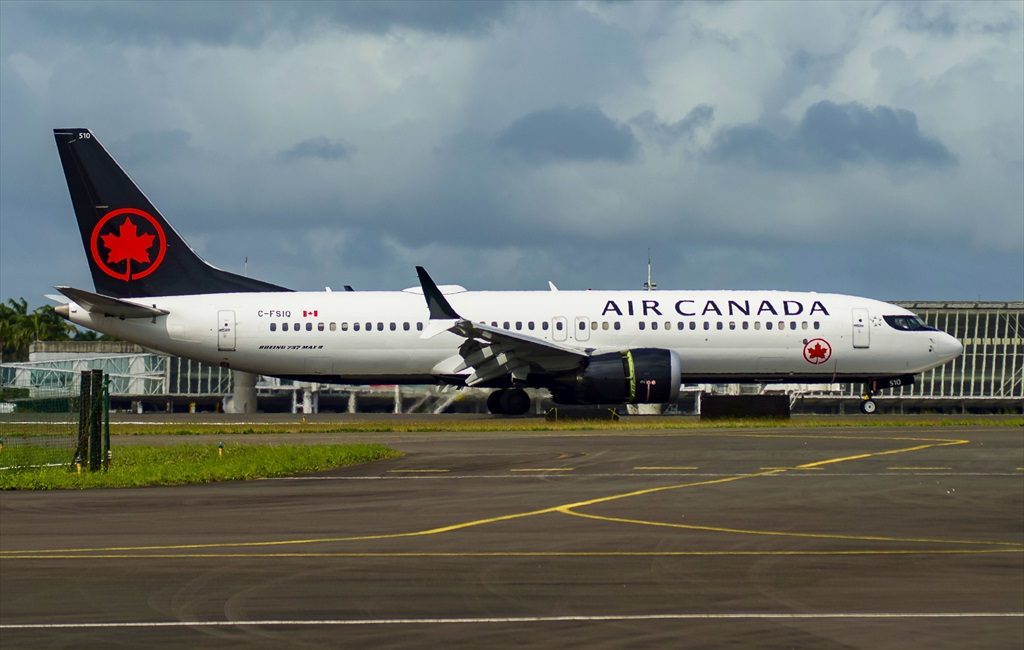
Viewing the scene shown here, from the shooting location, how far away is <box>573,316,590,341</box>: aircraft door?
4516cm

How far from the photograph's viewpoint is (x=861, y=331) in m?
45.4

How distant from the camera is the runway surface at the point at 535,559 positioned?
10.9 metres

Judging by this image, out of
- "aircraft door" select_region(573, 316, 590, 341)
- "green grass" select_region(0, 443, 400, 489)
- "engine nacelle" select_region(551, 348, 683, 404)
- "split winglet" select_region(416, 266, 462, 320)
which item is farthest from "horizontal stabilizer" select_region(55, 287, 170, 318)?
"engine nacelle" select_region(551, 348, 683, 404)

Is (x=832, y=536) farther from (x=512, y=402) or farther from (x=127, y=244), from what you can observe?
(x=127, y=244)

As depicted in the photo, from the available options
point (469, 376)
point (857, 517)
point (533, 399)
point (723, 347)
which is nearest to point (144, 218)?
point (469, 376)

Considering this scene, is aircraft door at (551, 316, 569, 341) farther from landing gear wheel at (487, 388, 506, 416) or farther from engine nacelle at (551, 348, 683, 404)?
landing gear wheel at (487, 388, 506, 416)

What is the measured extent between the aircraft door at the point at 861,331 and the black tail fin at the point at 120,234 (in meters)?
22.5

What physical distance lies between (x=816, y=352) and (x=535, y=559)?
3254 cm

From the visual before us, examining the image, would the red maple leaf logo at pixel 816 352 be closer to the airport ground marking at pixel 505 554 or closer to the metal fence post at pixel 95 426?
the metal fence post at pixel 95 426

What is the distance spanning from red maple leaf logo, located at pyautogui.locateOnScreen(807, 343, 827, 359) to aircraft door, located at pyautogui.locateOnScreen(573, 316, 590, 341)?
772 centimetres

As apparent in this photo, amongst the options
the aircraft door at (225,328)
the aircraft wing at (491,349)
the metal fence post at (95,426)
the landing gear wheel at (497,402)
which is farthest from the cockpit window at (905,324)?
the metal fence post at (95,426)

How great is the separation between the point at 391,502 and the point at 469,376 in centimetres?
2519

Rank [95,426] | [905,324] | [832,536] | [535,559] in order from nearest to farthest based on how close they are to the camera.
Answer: [535,559]
[832,536]
[95,426]
[905,324]

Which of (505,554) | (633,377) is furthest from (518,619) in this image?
(633,377)
